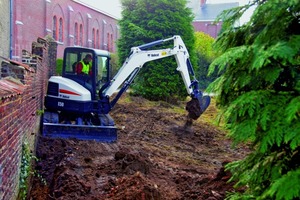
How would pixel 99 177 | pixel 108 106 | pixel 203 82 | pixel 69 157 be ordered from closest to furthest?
pixel 99 177 < pixel 69 157 < pixel 108 106 < pixel 203 82

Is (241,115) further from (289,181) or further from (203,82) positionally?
(203,82)

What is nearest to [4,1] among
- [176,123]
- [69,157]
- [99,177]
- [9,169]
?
[176,123]

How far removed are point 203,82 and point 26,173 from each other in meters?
26.0

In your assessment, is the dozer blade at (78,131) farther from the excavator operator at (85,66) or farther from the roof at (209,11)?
the roof at (209,11)

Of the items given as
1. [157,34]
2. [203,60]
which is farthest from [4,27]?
[203,60]

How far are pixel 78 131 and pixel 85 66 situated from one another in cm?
211

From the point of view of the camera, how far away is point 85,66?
1122 centimetres

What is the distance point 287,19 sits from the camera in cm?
254

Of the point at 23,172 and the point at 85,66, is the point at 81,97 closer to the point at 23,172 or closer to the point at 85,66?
the point at 85,66

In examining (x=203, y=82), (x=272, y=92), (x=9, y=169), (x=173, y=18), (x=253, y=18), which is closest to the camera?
(x=272, y=92)

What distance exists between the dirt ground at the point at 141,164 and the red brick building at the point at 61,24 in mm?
10317

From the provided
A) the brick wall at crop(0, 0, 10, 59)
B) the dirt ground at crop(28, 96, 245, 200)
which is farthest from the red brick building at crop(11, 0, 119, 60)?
the dirt ground at crop(28, 96, 245, 200)

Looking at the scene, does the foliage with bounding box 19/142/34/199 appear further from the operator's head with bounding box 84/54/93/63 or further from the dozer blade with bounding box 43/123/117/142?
the operator's head with bounding box 84/54/93/63

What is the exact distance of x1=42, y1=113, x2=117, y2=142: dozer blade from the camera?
1006 cm
